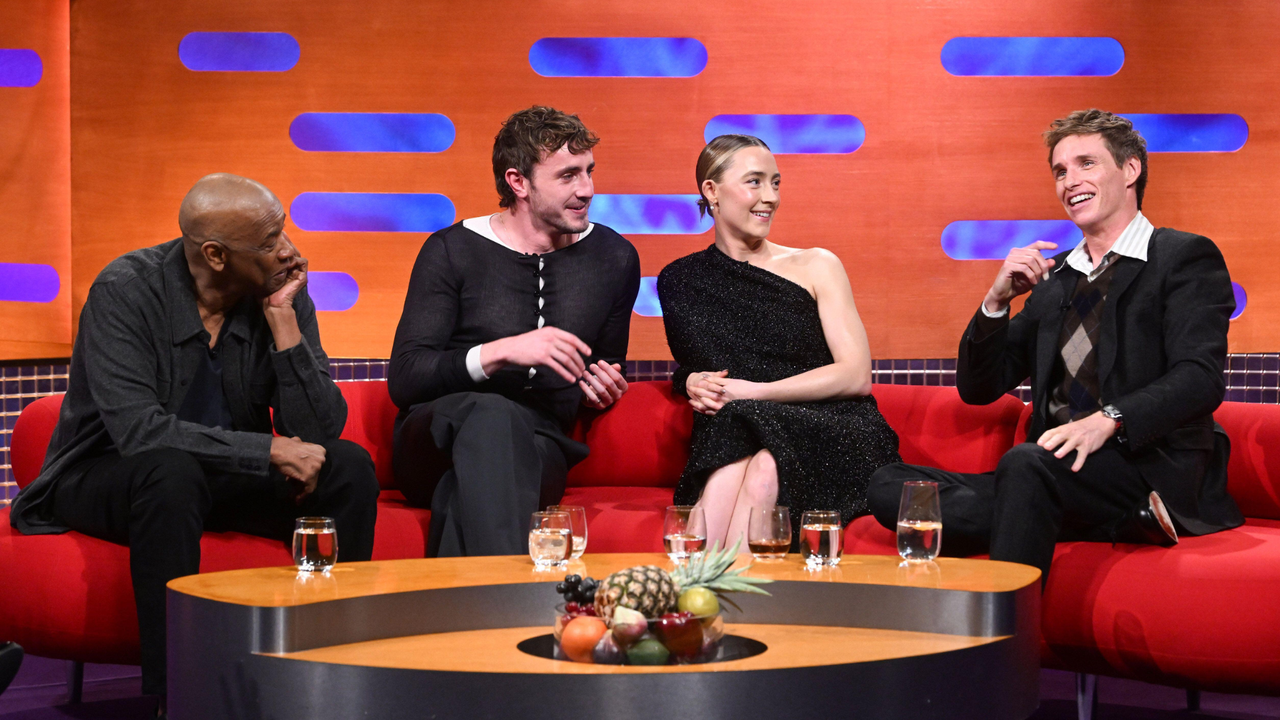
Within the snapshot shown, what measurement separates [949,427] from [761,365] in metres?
0.58

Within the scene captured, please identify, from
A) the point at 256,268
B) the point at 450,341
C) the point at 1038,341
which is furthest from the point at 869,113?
the point at 256,268

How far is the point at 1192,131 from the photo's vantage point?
4.26m

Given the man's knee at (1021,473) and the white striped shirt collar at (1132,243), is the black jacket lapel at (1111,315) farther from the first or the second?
the man's knee at (1021,473)

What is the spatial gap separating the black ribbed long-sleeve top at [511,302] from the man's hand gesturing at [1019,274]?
1065mm

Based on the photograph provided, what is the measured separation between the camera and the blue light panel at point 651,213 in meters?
4.35

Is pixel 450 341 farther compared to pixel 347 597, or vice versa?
pixel 450 341

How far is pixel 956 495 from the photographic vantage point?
2.82 m

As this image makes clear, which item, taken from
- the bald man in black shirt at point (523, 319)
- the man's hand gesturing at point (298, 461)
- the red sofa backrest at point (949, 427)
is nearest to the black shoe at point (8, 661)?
the man's hand gesturing at point (298, 461)

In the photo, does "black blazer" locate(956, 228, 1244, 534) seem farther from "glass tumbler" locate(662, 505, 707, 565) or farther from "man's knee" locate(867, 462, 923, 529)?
"glass tumbler" locate(662, 505, 707, 565)

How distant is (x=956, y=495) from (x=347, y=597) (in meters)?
1.54

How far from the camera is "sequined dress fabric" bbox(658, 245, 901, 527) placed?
3.04 meters

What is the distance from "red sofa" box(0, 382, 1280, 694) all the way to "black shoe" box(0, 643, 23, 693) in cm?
98

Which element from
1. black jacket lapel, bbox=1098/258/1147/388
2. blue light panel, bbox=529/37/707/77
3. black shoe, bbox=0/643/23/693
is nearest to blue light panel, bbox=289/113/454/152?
blue light panel, bbox=529/37/707/77

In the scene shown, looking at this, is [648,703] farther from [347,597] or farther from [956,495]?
[956,495]
